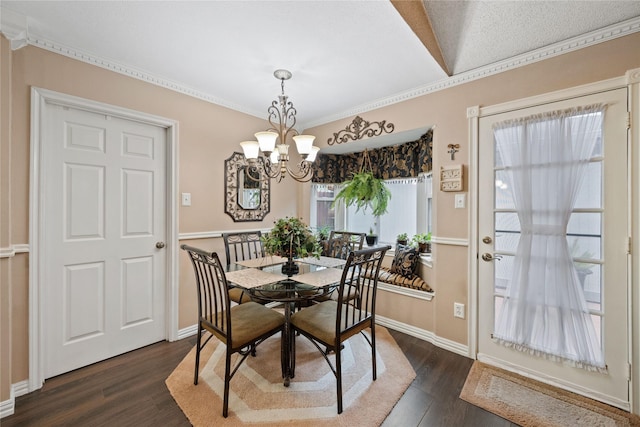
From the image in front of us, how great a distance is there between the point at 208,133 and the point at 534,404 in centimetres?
352

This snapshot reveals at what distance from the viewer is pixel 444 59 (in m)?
2.22

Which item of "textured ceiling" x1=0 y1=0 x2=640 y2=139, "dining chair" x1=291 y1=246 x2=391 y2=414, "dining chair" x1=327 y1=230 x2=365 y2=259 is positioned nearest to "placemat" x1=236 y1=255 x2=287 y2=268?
"dining chair" x1=291 y1=246 x2=391 y2=414

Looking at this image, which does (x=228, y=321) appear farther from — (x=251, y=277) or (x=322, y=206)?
(x=322, y=206)

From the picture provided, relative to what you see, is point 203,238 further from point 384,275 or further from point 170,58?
point 384,275

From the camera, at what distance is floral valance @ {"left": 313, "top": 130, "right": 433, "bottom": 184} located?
10.0ft

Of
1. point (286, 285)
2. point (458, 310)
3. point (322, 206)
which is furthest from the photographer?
point (322, 206)

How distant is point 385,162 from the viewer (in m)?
3.61

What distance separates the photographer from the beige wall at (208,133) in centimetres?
177

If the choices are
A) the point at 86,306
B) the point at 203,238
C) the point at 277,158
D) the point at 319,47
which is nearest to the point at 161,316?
the point at 86,306

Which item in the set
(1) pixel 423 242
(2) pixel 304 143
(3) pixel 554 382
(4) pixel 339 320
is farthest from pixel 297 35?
(3) pixel 554 382

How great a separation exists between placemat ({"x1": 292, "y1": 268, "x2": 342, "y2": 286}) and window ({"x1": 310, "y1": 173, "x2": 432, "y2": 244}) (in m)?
1.66

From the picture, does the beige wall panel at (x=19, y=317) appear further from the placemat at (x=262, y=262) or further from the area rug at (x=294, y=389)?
the placemat at (x=262, y=262)

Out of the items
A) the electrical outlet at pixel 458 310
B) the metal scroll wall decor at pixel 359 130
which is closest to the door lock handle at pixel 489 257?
the electrical outlet at pixel 458 310

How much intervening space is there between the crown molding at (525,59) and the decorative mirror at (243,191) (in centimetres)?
156
